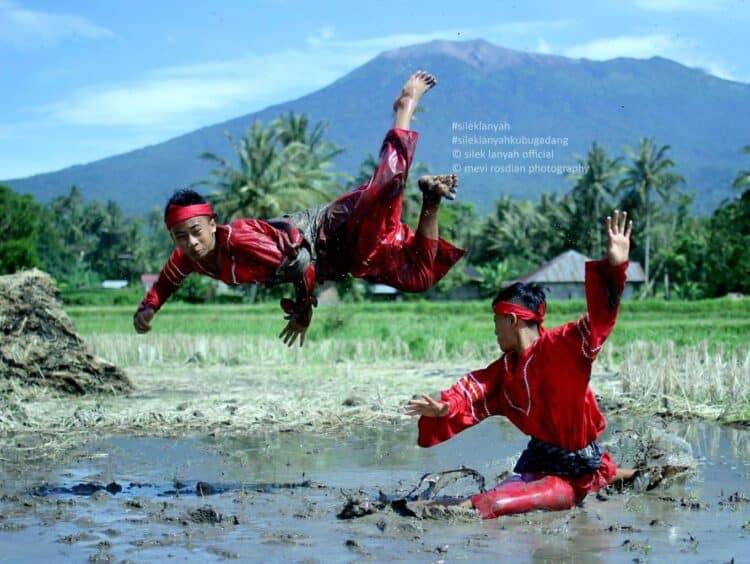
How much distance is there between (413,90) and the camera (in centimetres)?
736

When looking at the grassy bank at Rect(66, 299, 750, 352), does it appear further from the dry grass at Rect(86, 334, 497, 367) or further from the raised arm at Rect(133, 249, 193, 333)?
the raised arm at Rect(133, 249, 193, 333)

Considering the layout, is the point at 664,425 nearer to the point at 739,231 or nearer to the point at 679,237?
the point at 739,231

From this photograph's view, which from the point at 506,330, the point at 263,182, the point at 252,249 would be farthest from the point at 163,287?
the point at 263,182

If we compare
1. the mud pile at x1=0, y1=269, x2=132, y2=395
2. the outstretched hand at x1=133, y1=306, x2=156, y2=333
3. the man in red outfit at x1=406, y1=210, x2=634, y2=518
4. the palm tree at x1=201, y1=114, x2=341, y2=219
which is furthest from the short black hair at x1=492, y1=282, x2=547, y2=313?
the palm tree at x1=201, y1=114, x2=341, y2=219

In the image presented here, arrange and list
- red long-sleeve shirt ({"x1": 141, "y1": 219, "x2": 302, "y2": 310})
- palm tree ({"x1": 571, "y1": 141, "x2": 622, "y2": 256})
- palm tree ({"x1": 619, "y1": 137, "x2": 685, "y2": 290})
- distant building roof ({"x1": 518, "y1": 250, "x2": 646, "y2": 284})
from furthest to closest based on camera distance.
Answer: palm tree ({"x1": 619, "y1": 137, "x2": 685, "y2": 290}) → palm tree ({"x1": 571, "y1": 141, "x2": 622, "y2": 256}) → distant building roof ({"x1": 518, "y1": 250, "x2": 646, "y2": 284}) → red long-sleeve shirt ({"x1": 141, "y1": 219, "x2": 302, "y2": 310})

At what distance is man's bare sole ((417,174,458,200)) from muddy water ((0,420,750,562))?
6.36 ft

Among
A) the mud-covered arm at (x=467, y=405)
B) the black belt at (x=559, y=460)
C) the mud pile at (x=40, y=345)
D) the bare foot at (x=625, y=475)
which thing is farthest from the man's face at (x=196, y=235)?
the mud pile at (x=40, y=345)

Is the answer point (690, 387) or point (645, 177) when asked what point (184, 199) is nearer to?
point (690, 387)

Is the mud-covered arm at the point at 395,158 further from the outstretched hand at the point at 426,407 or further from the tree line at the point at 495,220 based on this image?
the tree line at the point at 495,220

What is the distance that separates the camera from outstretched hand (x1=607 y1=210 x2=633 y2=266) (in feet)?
A: 20.4

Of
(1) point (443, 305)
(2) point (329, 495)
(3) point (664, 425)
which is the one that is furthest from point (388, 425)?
(1) point (443, 305)

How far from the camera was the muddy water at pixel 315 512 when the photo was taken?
5992 mm

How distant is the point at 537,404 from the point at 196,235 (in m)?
2.30

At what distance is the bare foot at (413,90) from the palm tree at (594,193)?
6263cm
